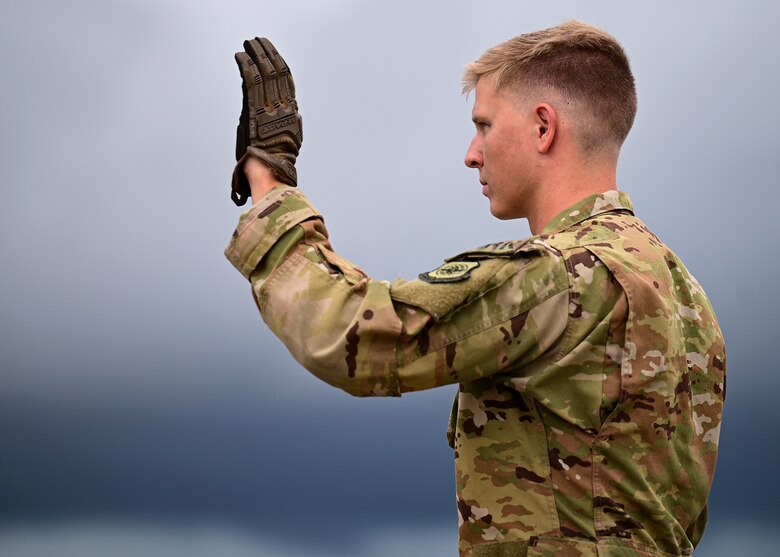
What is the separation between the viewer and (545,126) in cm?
283

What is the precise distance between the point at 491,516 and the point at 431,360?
523mm

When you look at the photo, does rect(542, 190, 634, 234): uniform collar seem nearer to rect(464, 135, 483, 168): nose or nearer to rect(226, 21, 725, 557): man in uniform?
rect(226, 21, 725, 557): man in uniform

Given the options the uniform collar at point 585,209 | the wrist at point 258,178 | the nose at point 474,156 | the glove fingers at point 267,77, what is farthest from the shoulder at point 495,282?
the glove fingers at point 267,77

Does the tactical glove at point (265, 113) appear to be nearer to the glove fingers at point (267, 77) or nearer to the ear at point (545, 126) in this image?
the glove fingers at point (267, 77)

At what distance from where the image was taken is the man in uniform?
231 centimetres

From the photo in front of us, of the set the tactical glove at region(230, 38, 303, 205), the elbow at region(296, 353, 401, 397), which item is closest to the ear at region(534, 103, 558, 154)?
the tactical glove at region(230, 38, 303, 205)

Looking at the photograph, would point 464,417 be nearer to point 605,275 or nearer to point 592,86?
point 605,275

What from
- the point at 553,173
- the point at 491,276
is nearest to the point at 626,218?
the point at 553,173

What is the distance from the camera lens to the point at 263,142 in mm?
2709

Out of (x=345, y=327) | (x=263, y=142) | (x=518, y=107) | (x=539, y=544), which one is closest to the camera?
(x=345, y=327)

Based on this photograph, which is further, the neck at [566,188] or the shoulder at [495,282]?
the neck at [566,188]

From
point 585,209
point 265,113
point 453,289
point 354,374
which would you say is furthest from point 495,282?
point 265,113

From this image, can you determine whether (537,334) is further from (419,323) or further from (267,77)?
(267,77)

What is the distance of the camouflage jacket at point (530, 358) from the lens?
2.30m
